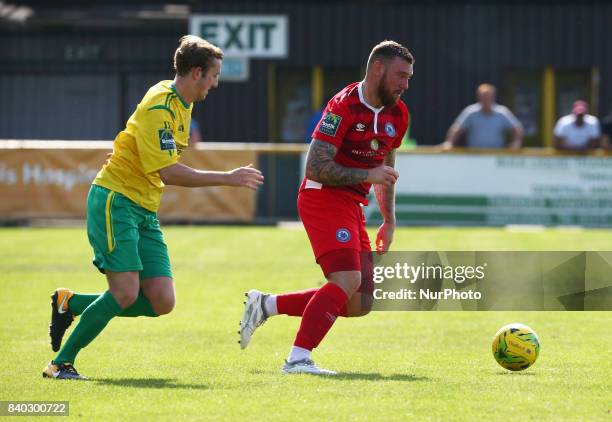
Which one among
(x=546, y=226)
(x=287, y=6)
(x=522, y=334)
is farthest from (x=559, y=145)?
(x=522, y=334)

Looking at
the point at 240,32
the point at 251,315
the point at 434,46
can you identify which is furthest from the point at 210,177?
the point at 434,46

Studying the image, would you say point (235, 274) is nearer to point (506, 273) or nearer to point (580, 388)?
point (506, 273)

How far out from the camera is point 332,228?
298 inches

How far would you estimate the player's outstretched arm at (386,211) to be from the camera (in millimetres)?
8062

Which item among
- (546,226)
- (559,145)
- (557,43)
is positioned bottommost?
(546,226)

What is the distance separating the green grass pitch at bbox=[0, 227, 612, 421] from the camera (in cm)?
631

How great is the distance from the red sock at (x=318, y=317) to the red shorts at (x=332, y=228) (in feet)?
0.50

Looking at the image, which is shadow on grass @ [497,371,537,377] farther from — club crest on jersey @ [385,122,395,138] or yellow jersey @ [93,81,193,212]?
yellow jersey @ [93,81,193,212]

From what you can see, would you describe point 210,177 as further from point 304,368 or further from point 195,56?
point 304,368

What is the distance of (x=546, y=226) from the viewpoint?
2131 cm

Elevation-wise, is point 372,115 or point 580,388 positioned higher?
point 372,115

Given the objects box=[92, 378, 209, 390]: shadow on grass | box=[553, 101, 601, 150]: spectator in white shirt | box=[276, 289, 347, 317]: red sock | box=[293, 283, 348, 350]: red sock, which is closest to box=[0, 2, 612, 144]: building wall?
box=[553, 101, 601, 150]: spectator in white shirt

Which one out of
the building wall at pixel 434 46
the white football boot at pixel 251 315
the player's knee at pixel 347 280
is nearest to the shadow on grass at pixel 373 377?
the player's knee at pixel 347 280

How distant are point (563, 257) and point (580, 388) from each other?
2250 mm
